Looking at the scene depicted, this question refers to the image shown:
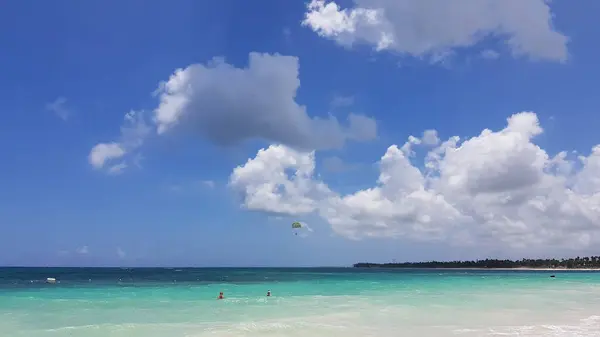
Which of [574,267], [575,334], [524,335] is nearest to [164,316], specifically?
[524,335]

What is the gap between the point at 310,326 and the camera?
63.4ft

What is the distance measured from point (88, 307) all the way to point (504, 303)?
24.2m

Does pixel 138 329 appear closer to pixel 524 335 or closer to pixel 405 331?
pixel 405 331

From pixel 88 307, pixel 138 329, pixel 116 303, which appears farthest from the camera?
pixel 116 303

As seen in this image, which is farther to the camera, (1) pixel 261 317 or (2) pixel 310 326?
(1) pixel 261 317

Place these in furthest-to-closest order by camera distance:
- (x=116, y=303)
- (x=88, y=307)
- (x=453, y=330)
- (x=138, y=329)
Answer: (x=116, y=303), (x=88, y=307), (x=138, y=329), (x=453, y=330)

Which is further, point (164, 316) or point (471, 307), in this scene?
point (471, 307)

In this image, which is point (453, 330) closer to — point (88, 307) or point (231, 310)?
point (231, 310)

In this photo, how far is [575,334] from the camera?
16.3 m

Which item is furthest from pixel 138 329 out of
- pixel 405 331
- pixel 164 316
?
pixel 405 331

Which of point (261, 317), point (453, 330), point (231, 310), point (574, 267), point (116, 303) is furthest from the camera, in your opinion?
point (574, 267)

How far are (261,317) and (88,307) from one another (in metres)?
11.4

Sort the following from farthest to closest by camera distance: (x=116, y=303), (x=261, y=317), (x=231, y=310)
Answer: (x=116, y=303) < (x=231, y=310) < (x=261, y=317)

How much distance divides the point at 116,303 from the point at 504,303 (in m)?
23.5
